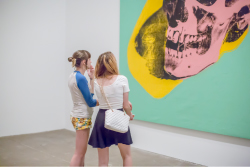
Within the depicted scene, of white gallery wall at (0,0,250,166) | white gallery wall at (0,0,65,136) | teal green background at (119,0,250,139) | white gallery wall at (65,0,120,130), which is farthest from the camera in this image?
white gallery wall at (0,0,65,136)

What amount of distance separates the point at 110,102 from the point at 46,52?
11.7 ft

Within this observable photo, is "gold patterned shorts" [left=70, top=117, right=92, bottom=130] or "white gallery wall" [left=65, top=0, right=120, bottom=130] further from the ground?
"white gallery wall" [left=65, top=0, right=120, bottom=130]

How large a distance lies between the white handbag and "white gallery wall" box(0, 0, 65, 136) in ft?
11.2

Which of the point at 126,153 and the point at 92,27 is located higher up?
the point at 92,27

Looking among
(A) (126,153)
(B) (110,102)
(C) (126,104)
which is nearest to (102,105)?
(B) (110,102)

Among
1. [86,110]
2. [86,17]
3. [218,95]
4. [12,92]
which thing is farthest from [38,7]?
[218,95]

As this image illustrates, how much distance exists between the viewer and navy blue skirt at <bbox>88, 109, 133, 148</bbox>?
6.82ft

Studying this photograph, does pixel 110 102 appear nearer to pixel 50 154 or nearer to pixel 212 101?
pixel 212 101

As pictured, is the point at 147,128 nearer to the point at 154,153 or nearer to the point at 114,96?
the point at 154,153

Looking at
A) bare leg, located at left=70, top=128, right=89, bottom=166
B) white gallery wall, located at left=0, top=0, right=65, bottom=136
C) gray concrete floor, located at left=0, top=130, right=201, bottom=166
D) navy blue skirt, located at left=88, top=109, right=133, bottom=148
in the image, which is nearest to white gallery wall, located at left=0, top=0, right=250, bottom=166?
white gallery wall, located at left=0, top=0, right=65, bottom=136

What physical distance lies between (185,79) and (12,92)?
129 inches

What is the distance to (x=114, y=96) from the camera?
208cm

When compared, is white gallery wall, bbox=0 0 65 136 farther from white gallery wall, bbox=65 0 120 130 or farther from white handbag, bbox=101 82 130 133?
white handbag, bbox=101 82 130 133

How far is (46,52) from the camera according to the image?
5.24 meters
